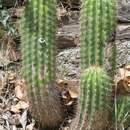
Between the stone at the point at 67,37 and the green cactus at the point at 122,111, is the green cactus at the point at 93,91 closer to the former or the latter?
the green cactus at the point at 122,111

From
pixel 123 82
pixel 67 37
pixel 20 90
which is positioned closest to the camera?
pixel 123 82

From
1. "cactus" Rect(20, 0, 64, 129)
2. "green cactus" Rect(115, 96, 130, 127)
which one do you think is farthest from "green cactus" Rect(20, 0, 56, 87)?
"green cactus" Rect(115, 96, 130, 127)

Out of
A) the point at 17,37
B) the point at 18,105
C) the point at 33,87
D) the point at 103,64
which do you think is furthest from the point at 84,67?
the point at 17,37

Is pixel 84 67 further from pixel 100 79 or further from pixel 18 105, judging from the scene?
pixel 18 105

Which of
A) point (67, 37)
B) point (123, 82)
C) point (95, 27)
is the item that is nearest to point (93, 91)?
point (95, 27)

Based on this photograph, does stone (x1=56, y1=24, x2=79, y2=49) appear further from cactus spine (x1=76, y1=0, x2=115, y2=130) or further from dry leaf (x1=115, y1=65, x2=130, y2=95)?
cactus spine (x1=76, y1=0, x2=115, y2=130)

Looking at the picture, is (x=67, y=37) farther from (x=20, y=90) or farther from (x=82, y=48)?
(x=82, y=48)
